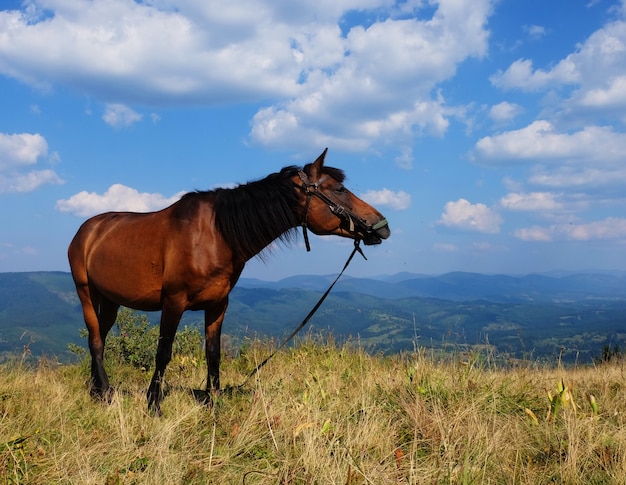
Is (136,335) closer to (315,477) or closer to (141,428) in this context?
(141,428)

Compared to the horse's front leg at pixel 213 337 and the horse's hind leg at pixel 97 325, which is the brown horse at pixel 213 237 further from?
the horse's hind leg at pixel 97 325

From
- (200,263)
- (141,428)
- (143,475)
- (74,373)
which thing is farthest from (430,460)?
(74,373)

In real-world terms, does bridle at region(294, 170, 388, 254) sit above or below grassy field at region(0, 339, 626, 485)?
above

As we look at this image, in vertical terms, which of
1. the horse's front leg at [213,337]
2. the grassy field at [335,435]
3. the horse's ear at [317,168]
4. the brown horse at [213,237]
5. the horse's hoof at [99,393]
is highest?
the horse's ear at [317,168]

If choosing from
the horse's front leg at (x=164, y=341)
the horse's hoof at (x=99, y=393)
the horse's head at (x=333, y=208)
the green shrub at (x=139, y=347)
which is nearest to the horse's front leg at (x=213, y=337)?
the horse's front leg at (x=164, y=341)

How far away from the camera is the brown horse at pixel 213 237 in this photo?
488cm

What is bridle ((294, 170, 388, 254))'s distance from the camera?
4.98 meters

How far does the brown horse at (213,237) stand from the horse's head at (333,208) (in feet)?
0.04

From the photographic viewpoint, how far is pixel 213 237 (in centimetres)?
493

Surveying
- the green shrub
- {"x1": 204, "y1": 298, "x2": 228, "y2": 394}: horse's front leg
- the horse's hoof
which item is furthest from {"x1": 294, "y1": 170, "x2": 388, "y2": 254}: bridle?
the green shrub

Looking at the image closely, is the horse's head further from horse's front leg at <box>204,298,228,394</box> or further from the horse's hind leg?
the horse's hind leg

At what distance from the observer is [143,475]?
9.46ft

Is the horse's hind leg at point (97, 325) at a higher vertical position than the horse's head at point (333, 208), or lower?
lower

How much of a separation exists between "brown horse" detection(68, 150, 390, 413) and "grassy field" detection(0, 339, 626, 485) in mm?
881
